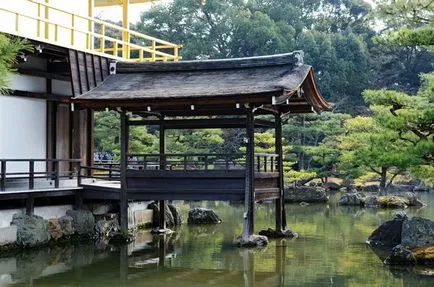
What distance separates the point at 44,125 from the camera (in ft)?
57.5

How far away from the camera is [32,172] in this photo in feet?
48.5

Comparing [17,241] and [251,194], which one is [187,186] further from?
[17,241]

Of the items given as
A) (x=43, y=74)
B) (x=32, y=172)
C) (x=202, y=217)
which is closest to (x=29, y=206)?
(x=32, y=172)

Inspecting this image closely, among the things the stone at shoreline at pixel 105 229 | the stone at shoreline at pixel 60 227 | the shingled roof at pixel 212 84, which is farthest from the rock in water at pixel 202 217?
the stone at shoreline at pixel 60 227

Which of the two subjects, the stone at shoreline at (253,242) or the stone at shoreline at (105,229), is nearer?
the stone at shoreline at (253,242)

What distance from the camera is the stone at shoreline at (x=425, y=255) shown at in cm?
1298

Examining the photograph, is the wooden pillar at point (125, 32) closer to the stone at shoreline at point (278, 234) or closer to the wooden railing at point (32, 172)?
the wooden railing at point (32, 172)

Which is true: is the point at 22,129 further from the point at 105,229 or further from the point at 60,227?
the point at 105,229

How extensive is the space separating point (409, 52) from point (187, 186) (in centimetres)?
4324

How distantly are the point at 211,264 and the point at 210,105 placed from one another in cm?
444

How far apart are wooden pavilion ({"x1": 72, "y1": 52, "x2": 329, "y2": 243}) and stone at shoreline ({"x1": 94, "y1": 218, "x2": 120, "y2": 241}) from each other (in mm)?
745

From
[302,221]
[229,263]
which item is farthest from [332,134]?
[229,263]

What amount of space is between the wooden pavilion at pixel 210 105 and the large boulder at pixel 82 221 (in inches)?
19.8

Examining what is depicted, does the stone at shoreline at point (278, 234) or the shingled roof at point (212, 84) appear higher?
the shingled roof at point (212, 84)
